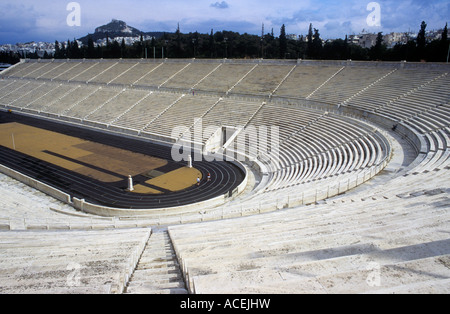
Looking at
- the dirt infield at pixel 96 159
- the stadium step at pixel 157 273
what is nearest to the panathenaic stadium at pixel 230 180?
the stadium step at pixel 157 273

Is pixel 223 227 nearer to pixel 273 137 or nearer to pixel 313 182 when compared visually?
pixel 313 182

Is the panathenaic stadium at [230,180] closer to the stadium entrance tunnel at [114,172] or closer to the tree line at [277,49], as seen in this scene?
the stadium entrance tunnel at [114,172]

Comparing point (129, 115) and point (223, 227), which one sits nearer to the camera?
point (223, 227)

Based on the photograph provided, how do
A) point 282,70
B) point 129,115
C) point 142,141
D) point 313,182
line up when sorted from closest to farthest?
point 313,182, point 142,141, point 129,115, point 282,70

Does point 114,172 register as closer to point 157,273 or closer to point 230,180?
point 230,180

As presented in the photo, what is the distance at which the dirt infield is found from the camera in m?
17.1

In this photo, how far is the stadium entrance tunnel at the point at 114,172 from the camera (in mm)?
15016

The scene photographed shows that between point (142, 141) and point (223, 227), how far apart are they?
18113 mm

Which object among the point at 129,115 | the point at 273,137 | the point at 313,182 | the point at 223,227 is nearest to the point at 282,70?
the point at 273,137

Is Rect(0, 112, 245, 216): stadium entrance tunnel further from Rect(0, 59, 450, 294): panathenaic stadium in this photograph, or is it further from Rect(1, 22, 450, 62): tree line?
Rect(1, 22, 450, 62): tree line

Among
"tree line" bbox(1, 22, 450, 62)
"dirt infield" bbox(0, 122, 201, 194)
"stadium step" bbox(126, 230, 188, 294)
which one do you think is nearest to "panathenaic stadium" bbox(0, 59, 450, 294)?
"stadium step" bbox(126, 230, 188, 294)

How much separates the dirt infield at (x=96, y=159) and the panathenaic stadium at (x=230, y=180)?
0.51 ft

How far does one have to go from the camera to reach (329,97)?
2533 cm

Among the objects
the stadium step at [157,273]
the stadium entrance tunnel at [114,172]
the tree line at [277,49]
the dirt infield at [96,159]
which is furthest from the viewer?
the tree line at [277,49]
